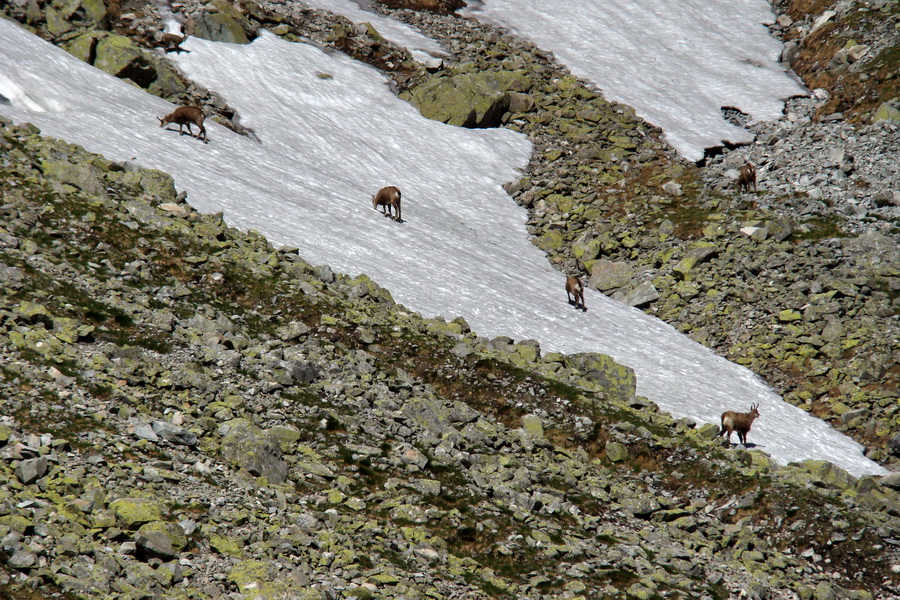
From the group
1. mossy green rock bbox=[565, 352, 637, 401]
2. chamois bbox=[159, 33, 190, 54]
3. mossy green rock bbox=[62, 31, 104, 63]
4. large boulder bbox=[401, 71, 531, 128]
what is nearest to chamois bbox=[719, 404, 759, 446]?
mossy green rock bbox=[565, 352, 637, 401]

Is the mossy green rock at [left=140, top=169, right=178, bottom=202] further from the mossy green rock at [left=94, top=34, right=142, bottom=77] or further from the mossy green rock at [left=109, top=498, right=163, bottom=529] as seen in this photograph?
the mossy green rock at [left=94, top=34, right=142, bottom=77]

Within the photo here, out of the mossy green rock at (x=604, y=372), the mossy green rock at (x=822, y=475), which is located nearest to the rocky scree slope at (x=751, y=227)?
the mossy green rock at (x=822, y=475)

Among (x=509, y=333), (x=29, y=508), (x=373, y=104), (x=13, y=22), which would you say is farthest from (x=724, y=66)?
(x=29, y=508)

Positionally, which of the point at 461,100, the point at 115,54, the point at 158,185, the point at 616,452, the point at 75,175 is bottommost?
the point at 616,452

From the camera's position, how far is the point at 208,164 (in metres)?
27.6

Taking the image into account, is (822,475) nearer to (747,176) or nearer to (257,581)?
(257,581)

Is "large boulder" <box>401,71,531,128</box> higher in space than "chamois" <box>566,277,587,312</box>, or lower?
higher

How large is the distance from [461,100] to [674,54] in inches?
755

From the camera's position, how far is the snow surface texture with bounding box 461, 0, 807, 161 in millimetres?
43781

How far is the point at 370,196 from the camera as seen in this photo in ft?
106

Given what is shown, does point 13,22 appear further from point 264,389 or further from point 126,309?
point 264,389

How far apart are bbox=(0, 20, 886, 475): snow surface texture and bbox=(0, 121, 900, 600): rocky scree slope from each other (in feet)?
9.46

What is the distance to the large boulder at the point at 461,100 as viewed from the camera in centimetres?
4275

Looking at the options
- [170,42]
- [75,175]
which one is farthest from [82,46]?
[75,175]
